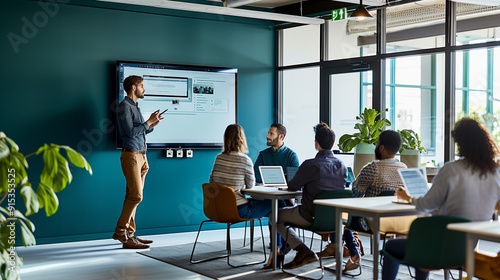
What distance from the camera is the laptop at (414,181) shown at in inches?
158

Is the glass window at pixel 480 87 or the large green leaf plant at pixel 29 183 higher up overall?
the glass window at pixel 480 87

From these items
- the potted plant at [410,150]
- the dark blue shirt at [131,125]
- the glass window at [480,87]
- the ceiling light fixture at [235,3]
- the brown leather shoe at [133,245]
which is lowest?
the brown leather shoe at [133,245]

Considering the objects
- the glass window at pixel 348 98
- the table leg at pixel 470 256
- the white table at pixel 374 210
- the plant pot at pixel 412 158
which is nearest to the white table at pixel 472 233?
the table leg at pixel 470 256

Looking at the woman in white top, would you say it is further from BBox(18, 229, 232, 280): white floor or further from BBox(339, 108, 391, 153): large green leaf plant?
BBox(339, 108, 391, 153): large green leaf plant

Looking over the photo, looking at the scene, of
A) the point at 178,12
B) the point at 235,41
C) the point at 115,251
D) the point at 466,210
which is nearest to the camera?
the point at 466,210

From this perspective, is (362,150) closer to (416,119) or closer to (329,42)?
(416,119)

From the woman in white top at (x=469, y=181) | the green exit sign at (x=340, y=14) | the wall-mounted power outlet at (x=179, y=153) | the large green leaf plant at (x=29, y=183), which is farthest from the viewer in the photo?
the wall-mounted power outlet at (x=179, y=153)

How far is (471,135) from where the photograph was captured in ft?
11.7

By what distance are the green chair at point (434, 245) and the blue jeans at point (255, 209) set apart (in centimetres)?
225

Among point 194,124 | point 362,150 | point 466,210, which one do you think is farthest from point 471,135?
point 194,124

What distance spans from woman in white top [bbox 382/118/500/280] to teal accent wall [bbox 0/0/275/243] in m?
4.53

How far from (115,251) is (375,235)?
3400 mm

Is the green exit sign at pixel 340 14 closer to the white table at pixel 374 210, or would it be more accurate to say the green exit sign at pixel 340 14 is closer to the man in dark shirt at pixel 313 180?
the man in dark shirt at pixel 313 180

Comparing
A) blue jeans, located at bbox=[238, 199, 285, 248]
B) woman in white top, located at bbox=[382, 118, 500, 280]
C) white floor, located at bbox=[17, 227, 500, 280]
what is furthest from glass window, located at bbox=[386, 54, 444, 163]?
woman in white top, located at bbox=[382, 118, 500, 280]
